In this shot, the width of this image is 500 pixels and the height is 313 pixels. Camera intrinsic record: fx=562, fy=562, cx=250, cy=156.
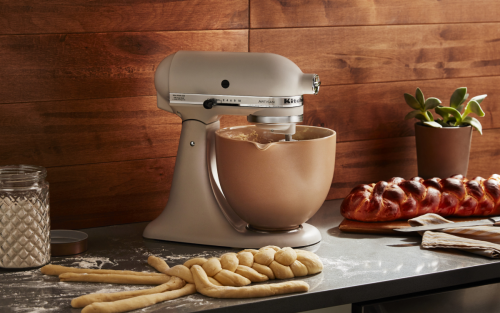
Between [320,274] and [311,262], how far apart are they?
0.03 meters

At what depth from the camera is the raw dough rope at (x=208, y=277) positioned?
917 mm

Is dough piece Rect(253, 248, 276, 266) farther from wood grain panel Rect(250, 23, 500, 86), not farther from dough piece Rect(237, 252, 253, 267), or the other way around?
wood grain panel Rect(250, 23, 500, 86)

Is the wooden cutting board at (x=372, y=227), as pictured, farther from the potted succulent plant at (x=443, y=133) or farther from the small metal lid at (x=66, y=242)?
the small metal lid at (x=66, y=242)

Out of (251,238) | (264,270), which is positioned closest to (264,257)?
(264,270)

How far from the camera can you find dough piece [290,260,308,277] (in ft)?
3.38

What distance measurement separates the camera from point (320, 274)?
41.5 inches

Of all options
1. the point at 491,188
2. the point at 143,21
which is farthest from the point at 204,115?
the point at 491,188

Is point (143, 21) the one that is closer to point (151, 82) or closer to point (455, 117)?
point (151, 82)

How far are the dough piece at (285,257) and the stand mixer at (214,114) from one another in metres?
0.13

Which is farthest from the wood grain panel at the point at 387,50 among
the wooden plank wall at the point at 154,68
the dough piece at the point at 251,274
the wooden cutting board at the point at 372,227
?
the dough piece at the point at 251,274

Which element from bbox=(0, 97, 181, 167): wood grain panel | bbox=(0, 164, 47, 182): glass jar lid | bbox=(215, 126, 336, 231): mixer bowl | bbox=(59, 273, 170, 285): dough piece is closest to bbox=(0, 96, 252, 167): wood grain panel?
bbox=(0, 97, 181, 167): wood grain panel

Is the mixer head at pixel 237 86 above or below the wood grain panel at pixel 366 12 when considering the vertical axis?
below

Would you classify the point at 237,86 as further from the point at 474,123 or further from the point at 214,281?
the point at 474,123

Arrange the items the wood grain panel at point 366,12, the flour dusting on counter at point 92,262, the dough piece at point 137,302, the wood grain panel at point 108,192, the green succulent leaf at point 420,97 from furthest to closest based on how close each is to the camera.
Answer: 1. the green succulent leaf at point 420,97
2. the wood grain panel at point 366,12
3. the wood grain panel at point 108,192
4. the flour dusting on counter at point 92,262
5. the dough piece at point 137,302
